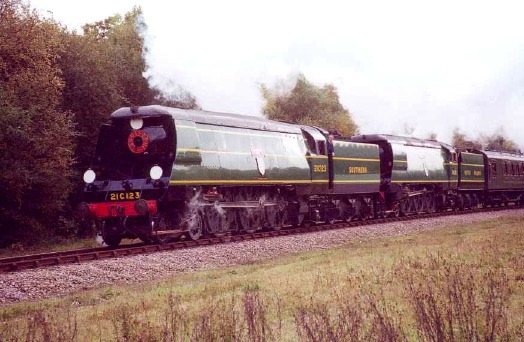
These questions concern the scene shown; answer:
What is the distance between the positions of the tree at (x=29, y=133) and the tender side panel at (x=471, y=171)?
23.0 metres

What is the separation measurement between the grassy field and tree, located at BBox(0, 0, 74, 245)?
40.2 ft

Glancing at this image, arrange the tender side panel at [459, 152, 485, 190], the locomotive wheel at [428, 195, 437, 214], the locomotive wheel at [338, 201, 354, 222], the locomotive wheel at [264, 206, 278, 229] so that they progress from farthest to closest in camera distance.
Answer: the tender side panel at [459, 152, 485, 190] → the locomotive wheel at [428, 195, 437, 214] → the locomotive wheel at [338, 201, 354, 222] → the locomotive wheel at [264, 206, 278, 229]

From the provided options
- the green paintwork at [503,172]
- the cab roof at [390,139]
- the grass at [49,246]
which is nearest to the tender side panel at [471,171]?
the green paintwork at [503,172]

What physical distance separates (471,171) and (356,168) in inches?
559

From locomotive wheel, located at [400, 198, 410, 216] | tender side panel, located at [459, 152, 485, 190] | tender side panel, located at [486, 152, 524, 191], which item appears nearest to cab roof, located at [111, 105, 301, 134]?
locomotive wheel, located at [400, 198, 410, 216]

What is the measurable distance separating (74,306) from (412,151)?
77.1 ft

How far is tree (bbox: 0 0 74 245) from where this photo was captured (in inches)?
879

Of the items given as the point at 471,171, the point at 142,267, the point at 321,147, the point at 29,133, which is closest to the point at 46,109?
the point at 29,133

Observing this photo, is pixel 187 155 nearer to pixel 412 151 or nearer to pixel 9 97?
pixel 9 97

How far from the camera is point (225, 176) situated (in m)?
18.8

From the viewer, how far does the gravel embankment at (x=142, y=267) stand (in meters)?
11.7

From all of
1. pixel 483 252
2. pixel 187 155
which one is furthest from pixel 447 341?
pixel 187 155

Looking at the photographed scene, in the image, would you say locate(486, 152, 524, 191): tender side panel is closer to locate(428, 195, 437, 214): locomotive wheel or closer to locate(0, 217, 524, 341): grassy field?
locate(428, 195, 437, 214): locomotive wheel

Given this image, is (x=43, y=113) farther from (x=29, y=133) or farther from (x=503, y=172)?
(x=503, y=172)
